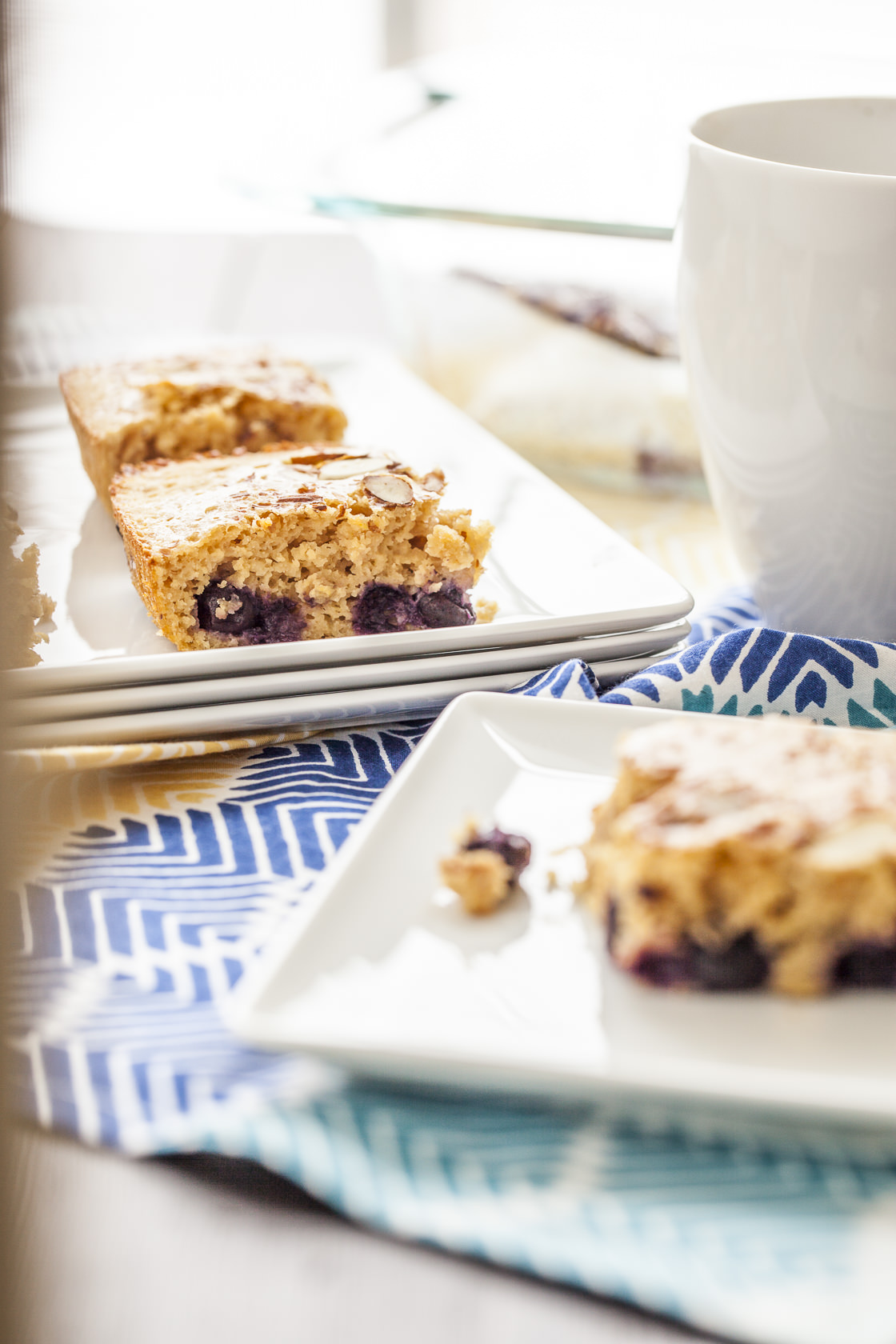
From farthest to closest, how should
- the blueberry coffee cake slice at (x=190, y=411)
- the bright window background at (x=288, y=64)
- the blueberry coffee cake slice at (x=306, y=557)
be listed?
the bright window background at (x=288, y=64)
the blueberry coffee cake slice at (x=190, y=411)
the blueberry coffee cake slice at (x=306, y=557)

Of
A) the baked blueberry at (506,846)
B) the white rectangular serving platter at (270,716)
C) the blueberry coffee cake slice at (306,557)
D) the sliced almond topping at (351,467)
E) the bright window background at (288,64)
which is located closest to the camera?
the baked blueberry at (506,846)

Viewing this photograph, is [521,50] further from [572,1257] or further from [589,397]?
[572,1257]

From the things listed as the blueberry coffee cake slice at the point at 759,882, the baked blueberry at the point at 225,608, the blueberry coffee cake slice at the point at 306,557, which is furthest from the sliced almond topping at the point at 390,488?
the blueberry coffee cake slice at the point at 759,882

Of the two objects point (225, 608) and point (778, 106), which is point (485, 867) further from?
point (778, 106)

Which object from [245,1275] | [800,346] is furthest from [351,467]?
[245,1275]

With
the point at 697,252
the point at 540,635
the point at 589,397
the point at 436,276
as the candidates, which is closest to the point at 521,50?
the point at 436,276

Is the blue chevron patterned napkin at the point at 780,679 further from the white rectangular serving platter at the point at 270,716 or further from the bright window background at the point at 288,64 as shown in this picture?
the bright window background at the point at 288,64
